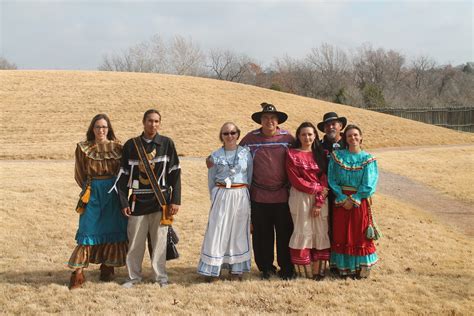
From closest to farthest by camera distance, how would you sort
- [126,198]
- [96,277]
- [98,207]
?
[126,198]
[98,207]
[96,277]

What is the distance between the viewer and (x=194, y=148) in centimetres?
1786

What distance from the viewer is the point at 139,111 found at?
2305cm

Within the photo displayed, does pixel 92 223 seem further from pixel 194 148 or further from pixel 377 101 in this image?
pixel 377 101

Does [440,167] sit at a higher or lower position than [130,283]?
higher

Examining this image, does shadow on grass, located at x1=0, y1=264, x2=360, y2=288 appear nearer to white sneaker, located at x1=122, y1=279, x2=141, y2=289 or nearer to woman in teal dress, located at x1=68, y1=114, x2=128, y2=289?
white sneaker, located at x1=122, y1=279, x2=141, y2=289

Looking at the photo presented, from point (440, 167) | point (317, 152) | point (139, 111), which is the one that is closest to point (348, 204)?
point (317, 152)

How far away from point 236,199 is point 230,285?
2.89ft

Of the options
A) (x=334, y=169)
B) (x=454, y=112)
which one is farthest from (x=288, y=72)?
(x=334, y=169)

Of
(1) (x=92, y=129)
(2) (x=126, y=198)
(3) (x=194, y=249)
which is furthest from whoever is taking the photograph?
(3) (x=194, y=249)

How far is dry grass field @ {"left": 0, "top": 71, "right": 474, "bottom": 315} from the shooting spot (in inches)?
164

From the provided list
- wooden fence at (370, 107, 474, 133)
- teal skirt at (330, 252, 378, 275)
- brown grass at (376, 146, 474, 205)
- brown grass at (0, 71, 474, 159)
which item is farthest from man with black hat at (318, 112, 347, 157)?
wooden fence at (370, 107, 474, 133)

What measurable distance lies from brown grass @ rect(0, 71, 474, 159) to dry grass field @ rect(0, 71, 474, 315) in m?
0.14

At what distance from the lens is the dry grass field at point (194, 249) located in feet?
13.7

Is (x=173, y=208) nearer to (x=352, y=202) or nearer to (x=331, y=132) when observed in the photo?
(x=352, y=202)
